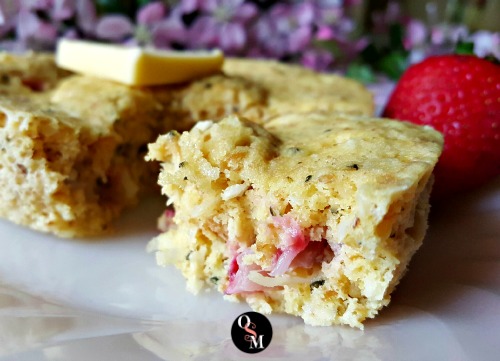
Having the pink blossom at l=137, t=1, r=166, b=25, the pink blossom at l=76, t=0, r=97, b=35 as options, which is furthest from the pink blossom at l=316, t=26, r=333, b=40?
the pink blossom at l=76, t=0, r=97, b=35

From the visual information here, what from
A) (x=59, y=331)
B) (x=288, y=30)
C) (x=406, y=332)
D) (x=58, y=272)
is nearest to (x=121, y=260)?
(x=58, y=272)

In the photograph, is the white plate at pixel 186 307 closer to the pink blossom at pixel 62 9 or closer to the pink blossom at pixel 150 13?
the pink blossom at pixel 62 9

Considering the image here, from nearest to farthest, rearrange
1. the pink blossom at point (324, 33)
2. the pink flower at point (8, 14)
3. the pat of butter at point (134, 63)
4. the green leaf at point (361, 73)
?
the pat of butter at point (134, 63), the pink flower at point (8, 14), the green leaf at point (361, 73), the pink blossom at point (324, 33)

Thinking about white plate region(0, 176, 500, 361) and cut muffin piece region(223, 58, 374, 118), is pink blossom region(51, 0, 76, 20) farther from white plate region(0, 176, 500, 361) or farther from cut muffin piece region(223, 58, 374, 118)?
white plate region(0, 176, 500, 361)

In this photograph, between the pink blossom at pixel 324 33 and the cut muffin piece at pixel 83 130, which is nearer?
the cut muffin piece at pixel 83 130

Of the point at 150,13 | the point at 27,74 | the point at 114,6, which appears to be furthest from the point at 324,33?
the point at 27,74

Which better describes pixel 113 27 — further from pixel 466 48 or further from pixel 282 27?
pixel 466 48

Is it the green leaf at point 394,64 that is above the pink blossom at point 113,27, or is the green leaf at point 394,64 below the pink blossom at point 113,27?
below

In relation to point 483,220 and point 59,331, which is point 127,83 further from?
point 483,220

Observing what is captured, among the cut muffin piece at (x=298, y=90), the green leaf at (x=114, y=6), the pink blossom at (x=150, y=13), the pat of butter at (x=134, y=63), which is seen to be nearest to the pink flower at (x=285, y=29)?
the pink blossom at (x=150, y=13)
